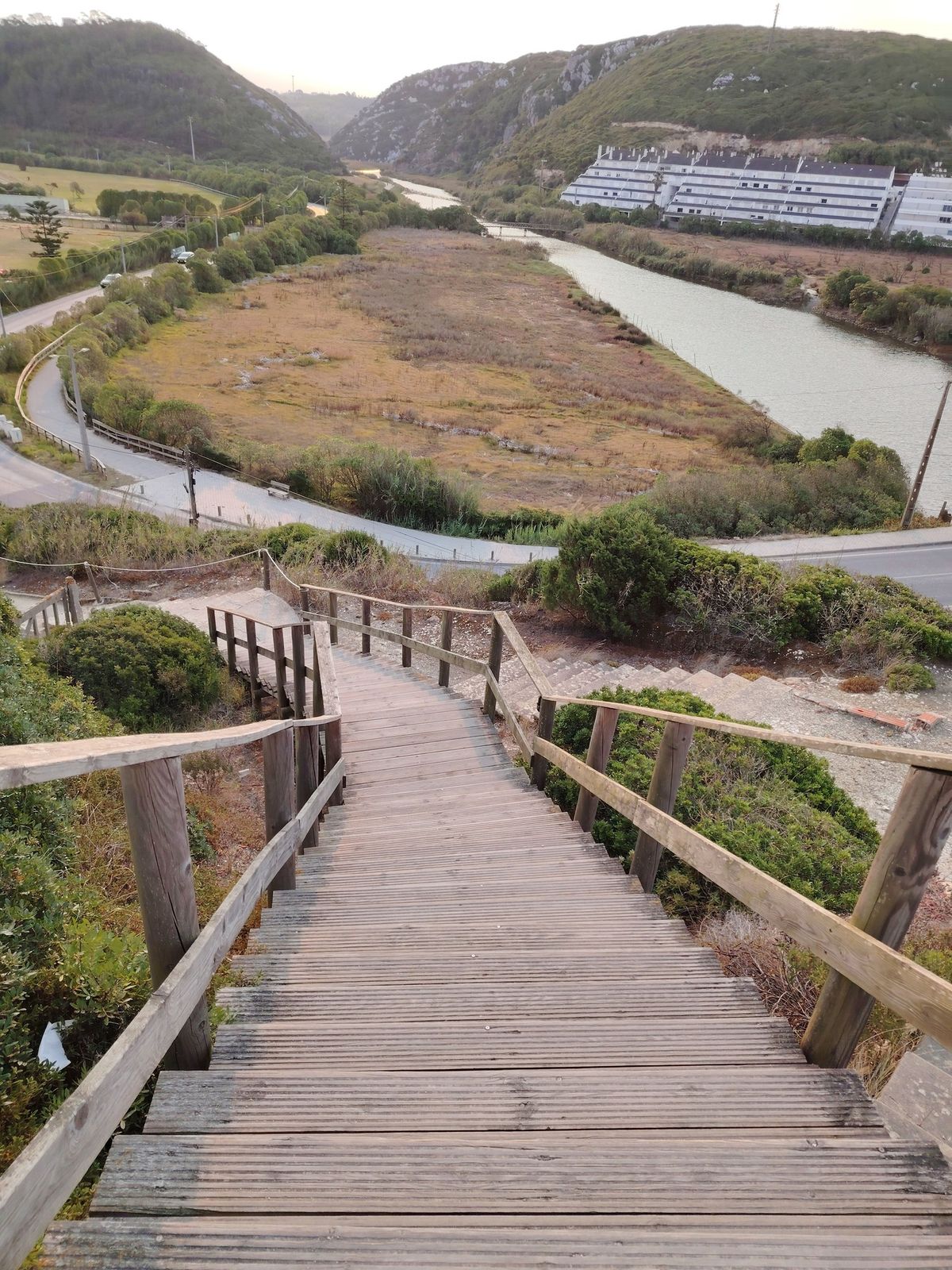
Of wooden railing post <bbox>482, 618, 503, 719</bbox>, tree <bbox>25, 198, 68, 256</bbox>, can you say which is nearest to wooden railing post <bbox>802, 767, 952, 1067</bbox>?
wooden railing post <bbox>482, 618, 503, 719</bbox>

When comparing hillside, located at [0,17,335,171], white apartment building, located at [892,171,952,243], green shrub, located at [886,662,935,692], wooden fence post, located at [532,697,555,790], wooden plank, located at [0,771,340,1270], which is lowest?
green shrub, located at [886,662,935,692]

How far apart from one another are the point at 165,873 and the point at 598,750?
9.02ft

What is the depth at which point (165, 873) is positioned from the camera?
179 cm

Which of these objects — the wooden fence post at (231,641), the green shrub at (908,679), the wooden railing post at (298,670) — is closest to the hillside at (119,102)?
the wooden fence post at (231,641)

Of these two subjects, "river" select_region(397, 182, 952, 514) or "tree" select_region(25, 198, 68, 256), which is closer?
"river" select_region(397, 182, 952, 514)

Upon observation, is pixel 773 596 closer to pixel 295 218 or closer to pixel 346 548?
pixel 346 548

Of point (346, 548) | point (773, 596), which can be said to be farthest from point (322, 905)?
point (346, 548)

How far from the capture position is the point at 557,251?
89438 millimetres

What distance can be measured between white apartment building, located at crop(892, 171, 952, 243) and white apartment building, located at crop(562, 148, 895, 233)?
2664mm

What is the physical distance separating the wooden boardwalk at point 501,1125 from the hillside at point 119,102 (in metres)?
180

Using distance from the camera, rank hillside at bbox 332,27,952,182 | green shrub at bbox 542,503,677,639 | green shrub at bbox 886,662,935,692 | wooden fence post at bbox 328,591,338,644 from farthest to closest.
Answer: hillside at bbox 332,27,952,182
green shrub at bbox 542,503,677,639
green shrub at bbox 886,662,935,692
wooden fence post at bbox 328,591,338,644

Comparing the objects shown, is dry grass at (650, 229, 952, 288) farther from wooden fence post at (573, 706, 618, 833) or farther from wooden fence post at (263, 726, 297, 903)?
wooden fence post at (263, 726, 297, 903)

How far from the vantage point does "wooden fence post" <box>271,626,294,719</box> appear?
25.4ft

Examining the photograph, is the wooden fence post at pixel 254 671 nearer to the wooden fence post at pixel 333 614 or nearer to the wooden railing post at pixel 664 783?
the wooden fence post at pixel 333 614
